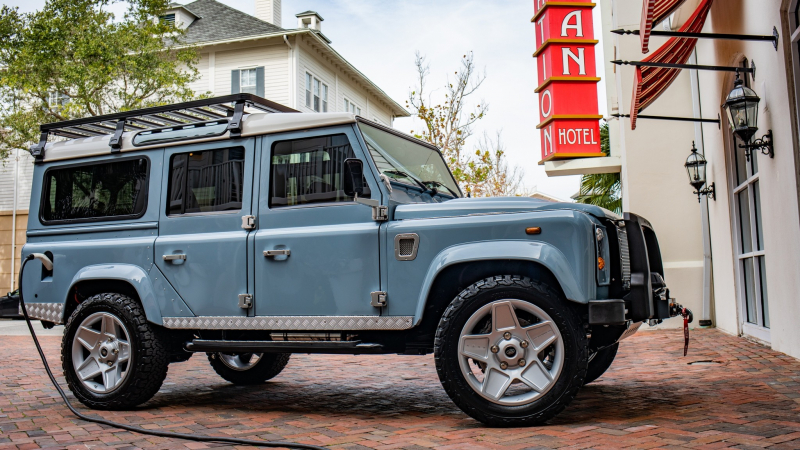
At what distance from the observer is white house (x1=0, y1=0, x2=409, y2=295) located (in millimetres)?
25969

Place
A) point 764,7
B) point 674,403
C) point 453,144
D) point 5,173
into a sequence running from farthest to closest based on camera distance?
point 5,173 → point 453,144 → point 764,7 → point 674,403

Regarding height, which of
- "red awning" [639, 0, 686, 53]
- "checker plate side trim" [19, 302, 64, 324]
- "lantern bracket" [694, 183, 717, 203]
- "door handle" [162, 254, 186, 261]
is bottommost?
"checker plate side trim" [19, 302, 64, 324]

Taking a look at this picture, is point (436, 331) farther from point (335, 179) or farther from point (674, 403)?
point (674, 403)

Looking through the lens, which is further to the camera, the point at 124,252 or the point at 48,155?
the point at 48,155

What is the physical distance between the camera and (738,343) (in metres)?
9.20

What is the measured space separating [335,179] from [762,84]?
5.25 m

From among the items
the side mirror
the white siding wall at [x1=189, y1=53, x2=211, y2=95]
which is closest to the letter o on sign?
the side mirror

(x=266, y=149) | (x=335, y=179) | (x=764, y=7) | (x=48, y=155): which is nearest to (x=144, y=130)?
(x=48, y=155)

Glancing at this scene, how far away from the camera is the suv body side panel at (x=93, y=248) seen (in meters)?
5.86

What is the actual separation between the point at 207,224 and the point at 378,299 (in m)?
1.74

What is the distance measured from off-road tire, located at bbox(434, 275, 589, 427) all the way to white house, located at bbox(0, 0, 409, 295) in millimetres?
22188

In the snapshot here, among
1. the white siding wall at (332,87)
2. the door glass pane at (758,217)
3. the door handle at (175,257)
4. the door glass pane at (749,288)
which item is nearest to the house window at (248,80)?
the white siding wall at (332,87)

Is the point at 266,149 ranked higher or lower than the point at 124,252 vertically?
higher

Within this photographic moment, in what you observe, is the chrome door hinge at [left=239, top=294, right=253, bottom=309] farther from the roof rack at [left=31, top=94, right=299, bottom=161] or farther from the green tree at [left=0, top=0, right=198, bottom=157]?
the green tree at [left=0, top=0, right=198, bottom=157]
